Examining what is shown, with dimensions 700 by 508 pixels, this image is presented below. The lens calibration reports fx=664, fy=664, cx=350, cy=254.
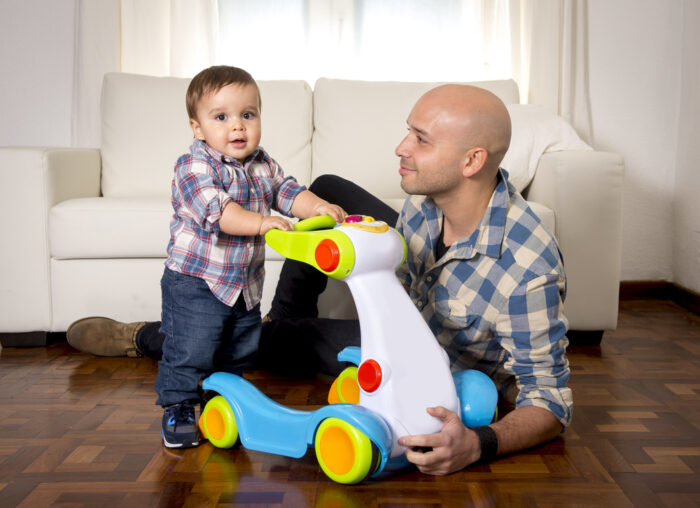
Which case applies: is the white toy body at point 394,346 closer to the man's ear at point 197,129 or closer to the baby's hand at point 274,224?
the baby's hand at point 274,224

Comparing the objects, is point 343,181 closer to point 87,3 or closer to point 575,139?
point 575,139

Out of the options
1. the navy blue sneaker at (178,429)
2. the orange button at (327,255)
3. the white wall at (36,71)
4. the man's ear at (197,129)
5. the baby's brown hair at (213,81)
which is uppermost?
the white wall at (36,71)

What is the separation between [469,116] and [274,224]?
0.42 meters

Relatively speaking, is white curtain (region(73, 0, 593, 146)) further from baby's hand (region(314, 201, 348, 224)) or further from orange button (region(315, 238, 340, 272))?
orange button (region(315, 238, 340, 272))

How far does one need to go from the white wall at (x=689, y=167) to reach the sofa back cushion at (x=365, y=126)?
0.70 m

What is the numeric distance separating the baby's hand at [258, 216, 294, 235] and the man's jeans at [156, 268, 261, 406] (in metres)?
0.21

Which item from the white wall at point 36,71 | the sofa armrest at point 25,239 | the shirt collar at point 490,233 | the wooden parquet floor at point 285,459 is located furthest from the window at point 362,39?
the shirt collar at point 490,233

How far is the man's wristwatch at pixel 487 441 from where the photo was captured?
3.75 feet

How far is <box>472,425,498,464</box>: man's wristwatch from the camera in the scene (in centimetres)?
114

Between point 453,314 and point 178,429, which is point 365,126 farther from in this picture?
point 178,429

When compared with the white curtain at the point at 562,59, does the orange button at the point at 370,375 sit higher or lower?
lower

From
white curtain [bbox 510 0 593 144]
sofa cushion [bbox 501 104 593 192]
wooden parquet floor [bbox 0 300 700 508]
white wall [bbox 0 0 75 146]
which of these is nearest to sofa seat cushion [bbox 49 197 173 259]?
wooden parquet floor [bbox 0 300 700 508]

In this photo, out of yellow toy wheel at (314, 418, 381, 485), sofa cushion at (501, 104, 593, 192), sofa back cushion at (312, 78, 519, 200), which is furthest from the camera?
sofa back cushion at (312, 78, 519, 200)

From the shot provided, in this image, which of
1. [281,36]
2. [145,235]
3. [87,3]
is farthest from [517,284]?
[87,3]
